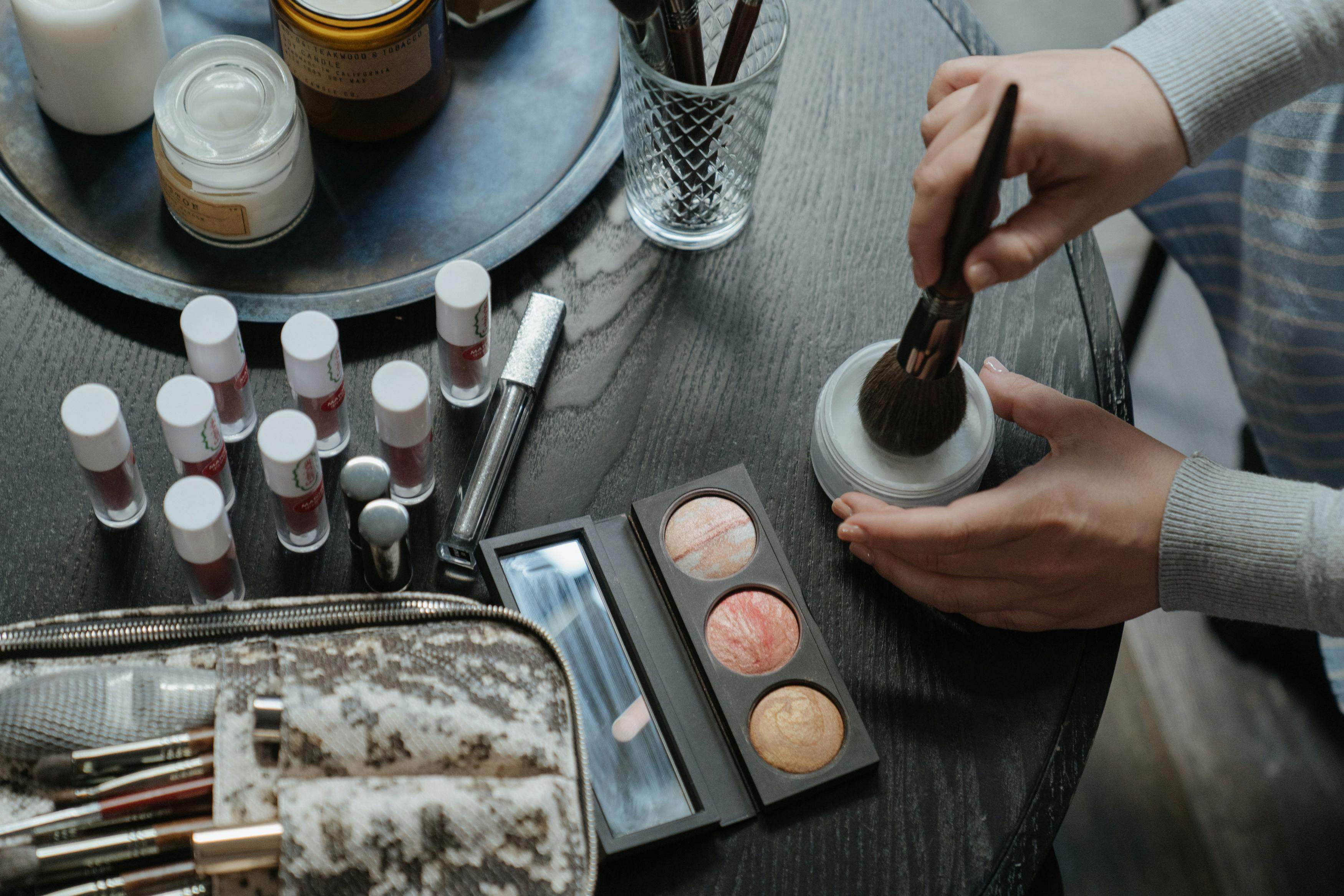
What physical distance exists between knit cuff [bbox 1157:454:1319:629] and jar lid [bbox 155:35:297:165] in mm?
536

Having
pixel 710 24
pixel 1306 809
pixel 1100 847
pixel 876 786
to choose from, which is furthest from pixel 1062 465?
pixel 1306 809

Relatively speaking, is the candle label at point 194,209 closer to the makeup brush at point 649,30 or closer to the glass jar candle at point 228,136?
the glass jar candle at point 228,136

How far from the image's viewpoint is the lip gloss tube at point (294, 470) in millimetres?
537

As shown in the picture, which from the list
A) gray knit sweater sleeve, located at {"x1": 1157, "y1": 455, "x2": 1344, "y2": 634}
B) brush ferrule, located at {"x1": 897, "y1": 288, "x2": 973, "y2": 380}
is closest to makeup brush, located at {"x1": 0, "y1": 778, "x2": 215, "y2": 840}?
brush ferrule, located at {"x1": 897, "y1": 288, "x2": 973, "y2": 380}

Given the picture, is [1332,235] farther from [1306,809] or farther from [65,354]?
[65,354]

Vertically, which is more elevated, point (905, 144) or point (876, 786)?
point (905, 144)

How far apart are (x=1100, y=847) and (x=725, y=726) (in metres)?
0.69

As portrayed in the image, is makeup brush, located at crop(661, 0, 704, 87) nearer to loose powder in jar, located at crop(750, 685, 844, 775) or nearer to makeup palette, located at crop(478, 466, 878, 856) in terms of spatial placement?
makeup palette, located at crop(478, 466, 878, 856)

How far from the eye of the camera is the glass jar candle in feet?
2.01

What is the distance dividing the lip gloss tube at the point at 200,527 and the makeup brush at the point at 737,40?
1.14ft

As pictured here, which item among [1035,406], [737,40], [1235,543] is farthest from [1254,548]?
[737,40]

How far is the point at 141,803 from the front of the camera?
0.45 m

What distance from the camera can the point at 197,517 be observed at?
52cm

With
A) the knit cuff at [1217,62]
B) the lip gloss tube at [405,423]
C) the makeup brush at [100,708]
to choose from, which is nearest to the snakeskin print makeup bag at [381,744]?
the makeup brush at [100,708]
